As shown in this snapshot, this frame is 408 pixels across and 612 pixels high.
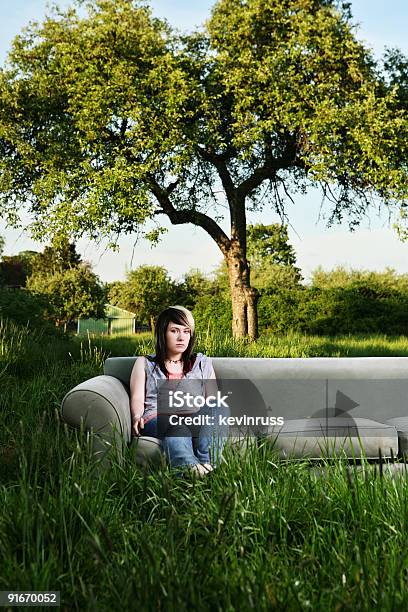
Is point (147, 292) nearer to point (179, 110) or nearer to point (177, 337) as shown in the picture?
point (179, 110)

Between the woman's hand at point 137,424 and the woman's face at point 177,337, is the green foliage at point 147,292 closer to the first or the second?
the woman's face at point 177,337

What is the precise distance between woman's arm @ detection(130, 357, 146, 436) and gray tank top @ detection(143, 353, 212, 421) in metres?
0.05

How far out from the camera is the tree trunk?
11367mm

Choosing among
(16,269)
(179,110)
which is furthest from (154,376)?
(16,269)

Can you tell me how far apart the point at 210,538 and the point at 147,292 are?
19325 mm

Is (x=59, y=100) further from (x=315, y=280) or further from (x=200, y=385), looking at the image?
(x=315, y=280)

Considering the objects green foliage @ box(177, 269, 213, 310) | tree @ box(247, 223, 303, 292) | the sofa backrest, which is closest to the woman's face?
the sofa backrest

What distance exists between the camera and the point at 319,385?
432cm

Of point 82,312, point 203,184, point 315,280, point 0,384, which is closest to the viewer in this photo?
point 0,384

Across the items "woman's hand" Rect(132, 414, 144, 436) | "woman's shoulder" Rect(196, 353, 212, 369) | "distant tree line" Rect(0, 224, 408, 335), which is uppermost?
"distant tree line" Rect(0, 224, 408, 335)

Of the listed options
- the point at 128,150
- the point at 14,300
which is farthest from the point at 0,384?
the point at 128,150

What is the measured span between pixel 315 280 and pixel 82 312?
387 inches

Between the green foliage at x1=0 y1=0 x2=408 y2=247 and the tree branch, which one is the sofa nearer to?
the green foliage at x1=0 y1=0 x2=408 y2=247

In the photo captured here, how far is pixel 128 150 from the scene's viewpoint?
9984 millimetres
